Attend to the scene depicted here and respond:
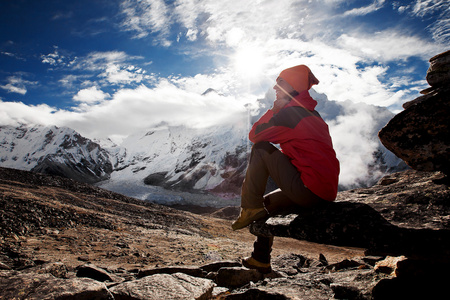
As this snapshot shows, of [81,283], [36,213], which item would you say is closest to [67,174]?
[36,213]

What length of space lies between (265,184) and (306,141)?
84 cm

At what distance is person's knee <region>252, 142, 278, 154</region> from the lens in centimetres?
Answer: 343

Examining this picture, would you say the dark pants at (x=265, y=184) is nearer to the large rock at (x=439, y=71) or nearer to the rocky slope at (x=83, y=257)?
the rocky slope at (x=83, y=257)

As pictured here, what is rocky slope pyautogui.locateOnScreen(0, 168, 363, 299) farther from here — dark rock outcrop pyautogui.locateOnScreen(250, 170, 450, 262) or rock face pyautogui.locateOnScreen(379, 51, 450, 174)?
rock face pyautogui.locateOnScreen(379, 51, 450, 174)

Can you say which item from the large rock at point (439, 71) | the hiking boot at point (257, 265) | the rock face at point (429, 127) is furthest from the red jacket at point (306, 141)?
the hiking boot at point (257, 265)

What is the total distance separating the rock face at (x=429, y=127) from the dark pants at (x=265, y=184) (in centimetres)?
112

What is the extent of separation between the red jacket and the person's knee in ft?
0.21

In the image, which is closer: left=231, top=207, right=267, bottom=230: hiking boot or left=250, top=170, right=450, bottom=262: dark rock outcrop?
left=250, top=170, right=450, bottom=262: dark rock outcrop

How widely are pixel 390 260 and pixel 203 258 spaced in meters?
5.82

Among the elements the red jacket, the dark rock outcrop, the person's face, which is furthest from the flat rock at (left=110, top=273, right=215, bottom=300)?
the person's face

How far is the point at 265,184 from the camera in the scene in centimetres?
357

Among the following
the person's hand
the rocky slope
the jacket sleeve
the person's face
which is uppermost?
the person's face

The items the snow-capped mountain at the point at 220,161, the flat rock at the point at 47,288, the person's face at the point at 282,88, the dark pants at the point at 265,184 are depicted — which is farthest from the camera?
the snow-capped mountain at the point at 220,161

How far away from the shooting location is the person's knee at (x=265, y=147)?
3426 mm
